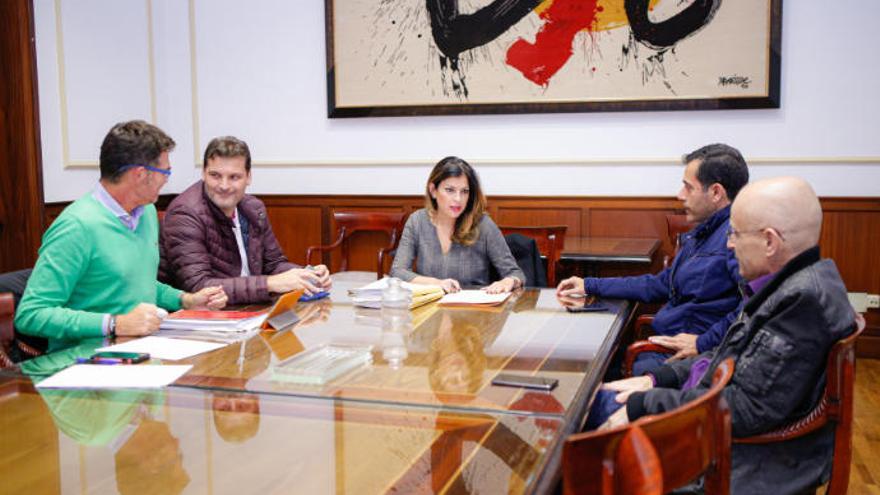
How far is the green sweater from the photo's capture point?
2.26m

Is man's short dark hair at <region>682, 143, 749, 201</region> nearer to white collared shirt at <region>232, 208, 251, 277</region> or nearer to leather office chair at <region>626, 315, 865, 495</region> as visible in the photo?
leather office chair at <region>626, 315, 865, 495</region>

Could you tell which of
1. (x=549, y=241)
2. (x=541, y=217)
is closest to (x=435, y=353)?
(x=549, y=241)

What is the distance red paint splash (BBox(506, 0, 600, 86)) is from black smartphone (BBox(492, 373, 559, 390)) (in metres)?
3.87

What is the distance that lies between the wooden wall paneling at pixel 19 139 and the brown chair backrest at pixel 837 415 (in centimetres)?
451

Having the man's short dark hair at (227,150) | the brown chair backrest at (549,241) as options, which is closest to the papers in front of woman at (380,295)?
the man's short dark hair at (227,150)

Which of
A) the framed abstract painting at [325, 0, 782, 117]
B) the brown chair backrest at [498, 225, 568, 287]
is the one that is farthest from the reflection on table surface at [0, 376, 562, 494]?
the framed abstract painting at [325, 0, 782, 117]

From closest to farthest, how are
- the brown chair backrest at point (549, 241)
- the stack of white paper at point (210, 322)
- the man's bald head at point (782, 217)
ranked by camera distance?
the man's bald head at point (782, 217)
the stack of white paper at point (210, 322)
the brown chair backrest at point (549, 241)

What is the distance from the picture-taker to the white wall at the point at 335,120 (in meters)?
4.94

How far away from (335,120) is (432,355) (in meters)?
4.04

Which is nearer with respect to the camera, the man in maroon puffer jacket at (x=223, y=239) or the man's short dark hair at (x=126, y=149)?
the man's short dark hair at (x=126, y=149)

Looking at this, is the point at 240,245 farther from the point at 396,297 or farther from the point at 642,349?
the point at 642,349

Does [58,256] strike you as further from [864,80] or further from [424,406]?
[864,80]

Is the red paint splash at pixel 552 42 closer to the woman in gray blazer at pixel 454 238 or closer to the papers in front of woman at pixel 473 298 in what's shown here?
the woman in gray blazer at pixel 454 238
